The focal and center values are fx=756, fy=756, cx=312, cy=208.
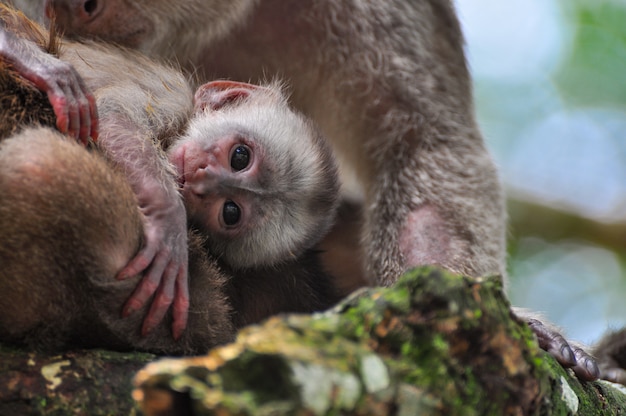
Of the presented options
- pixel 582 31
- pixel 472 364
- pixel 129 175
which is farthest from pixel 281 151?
pixel 582 31

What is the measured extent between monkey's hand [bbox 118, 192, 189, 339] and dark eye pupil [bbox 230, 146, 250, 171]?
64 centimetres

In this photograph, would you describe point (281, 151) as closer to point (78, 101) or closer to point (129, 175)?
point (129, 175)

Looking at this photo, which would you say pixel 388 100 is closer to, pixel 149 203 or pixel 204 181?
pixel 204 181

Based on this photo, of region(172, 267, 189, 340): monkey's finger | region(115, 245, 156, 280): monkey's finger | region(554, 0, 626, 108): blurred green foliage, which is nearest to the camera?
region(115, 245, 156, 280): monkey's finger

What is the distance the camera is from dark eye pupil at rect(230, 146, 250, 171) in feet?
9.48

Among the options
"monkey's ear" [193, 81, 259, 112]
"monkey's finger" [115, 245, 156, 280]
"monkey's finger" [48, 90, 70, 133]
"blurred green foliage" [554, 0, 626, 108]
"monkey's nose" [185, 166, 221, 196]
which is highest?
"blurred green foliage" [554, 0, 626, 108]

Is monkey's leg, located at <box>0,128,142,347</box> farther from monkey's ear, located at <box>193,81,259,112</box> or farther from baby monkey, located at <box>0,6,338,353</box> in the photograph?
monkey's ear, located at <box>193,81,259,112</box>

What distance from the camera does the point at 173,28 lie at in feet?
11.4

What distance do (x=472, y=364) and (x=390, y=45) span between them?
9.17 feet

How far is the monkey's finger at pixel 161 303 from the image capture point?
1880 millimetres

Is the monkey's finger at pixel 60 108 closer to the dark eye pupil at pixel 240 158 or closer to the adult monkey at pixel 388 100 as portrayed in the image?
the dark eye pupil at pixel 240 158

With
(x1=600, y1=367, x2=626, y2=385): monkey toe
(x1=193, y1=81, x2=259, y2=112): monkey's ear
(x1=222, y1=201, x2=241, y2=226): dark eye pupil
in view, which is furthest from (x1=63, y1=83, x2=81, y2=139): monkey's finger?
(x1=600, y1=367, x2=626, y2=385): monkey toe

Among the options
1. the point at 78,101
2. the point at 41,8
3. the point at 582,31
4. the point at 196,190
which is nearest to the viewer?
the point at 78,101

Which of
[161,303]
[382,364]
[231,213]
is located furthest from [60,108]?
[382,364]
